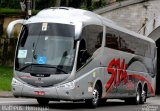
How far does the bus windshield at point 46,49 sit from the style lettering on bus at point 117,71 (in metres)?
3.22

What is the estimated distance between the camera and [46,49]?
18.2 meters

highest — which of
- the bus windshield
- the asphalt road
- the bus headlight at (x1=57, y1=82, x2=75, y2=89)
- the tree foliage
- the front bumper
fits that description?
the tree foliage

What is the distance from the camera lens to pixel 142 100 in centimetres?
2647

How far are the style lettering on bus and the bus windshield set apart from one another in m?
3.22

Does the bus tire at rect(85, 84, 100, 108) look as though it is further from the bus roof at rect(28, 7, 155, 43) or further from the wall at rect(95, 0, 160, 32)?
the wall at rect(95, 0, 160, 32)

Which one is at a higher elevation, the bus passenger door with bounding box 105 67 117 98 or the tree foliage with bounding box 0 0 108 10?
the tree foliage with bounding box 0 0 108 10

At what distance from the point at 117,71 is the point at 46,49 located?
16.1ft

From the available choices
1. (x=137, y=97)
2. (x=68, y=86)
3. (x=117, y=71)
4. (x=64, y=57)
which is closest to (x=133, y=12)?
(x=137, y=97)

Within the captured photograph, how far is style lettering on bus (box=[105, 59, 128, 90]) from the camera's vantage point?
21375 millimetres

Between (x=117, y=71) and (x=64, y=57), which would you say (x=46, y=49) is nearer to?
(x=64, y=57)

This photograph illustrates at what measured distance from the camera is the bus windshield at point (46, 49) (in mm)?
18047

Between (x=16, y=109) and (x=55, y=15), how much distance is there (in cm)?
386

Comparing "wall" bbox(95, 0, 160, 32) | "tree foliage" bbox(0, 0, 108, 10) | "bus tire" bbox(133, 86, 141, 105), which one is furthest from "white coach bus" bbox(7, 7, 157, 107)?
"tree foliage" bbox(0, 0, 108, 10)

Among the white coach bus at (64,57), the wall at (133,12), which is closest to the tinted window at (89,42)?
the white coach bus at (64,57)
